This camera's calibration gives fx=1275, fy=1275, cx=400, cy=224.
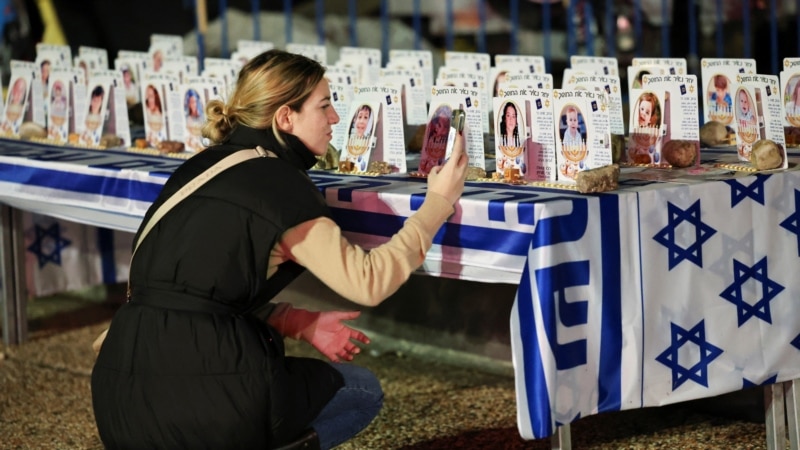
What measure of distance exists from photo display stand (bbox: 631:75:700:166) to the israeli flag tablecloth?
0.32 metres

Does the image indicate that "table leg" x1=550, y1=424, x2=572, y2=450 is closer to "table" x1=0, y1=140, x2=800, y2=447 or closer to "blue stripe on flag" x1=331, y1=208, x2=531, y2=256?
"table" x1=0, y1=140, x2=800, y2=447

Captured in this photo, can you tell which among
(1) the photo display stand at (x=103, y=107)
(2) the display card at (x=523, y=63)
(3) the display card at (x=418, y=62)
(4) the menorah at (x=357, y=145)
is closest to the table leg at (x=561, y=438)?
(4) the menorah at (x=357, y=145)

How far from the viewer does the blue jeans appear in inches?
106

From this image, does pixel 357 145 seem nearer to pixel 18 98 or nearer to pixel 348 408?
pixel 348 408

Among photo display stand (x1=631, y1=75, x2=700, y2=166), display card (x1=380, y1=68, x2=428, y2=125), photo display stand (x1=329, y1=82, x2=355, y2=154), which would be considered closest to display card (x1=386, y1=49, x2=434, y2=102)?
display card (x1=380, y1=68, x2=428, y2=125)

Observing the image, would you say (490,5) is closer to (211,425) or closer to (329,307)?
(329,307)

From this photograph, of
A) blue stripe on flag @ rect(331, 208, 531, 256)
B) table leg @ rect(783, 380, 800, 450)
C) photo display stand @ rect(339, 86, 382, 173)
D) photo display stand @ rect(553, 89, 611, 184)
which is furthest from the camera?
photo display stand @ rect(339, 86, 382, 173)

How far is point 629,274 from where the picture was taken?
265cm

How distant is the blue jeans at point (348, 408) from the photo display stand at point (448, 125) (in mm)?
594

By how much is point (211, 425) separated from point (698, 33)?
5396 millimetres

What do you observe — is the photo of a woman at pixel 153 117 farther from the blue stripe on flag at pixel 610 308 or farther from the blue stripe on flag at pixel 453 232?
the blue stripe on flag at pixel 610 308

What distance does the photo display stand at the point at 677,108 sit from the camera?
3.15 m

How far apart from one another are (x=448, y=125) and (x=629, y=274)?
2.26ft

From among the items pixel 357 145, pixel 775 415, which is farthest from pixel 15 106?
pixel 775 415
